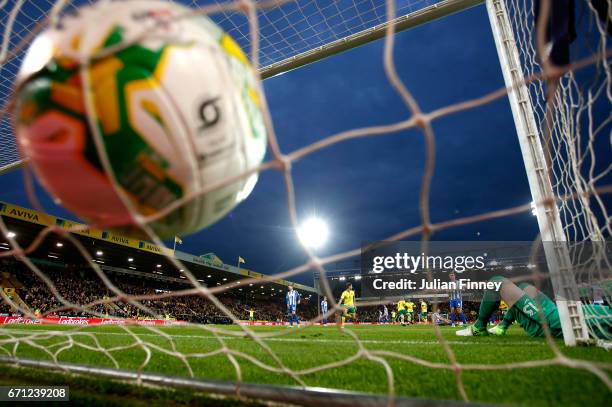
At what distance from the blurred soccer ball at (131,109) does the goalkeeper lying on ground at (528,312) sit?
2714 millimetres

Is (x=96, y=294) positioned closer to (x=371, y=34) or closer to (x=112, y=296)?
(x=112, y=296)

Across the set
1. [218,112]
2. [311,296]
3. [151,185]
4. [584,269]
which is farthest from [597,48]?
[311,296]

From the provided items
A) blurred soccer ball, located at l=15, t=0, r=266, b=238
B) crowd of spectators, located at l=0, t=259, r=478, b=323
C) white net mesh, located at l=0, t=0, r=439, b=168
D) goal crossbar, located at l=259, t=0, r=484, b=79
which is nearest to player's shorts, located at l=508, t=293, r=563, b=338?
goal crossbar, located at l=259, t=0, r=484, b=79

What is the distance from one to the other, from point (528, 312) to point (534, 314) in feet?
0.17

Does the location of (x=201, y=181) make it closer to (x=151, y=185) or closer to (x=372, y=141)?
(x=151, y=185)

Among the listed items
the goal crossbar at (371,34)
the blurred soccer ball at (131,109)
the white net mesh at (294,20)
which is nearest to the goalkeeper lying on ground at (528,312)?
the goal crossbar at (371,34)

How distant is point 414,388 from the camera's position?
1.37 meters

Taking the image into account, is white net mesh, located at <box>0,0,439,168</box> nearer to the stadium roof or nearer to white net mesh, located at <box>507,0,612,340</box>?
white net mesh, located at <box>507,0,612,340</box>

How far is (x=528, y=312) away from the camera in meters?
3.55

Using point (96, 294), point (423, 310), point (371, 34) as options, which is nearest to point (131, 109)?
point (371, 34)

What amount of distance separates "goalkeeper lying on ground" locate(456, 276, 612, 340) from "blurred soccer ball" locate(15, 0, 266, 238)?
271 cm

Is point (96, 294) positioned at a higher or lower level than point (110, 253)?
lower

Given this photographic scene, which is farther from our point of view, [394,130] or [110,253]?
[110,253]

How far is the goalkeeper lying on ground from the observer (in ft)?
9.43
